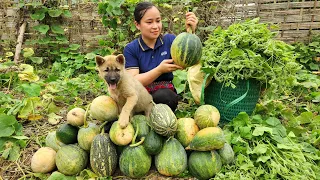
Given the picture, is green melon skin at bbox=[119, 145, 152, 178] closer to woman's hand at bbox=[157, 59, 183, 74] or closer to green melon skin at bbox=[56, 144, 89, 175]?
green melon skin at bbox=[56, 144, 89, 175]

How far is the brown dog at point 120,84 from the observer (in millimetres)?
2947

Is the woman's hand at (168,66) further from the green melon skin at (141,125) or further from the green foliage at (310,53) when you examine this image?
the green foliage at (310,53)

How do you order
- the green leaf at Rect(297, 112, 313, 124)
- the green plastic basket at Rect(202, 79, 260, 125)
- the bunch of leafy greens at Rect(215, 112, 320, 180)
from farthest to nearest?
the green leaf at Rect(297, 112, 313, 124) → the green plastic basket at Rect(202, 79, 260, 125) → the bunch of leafy greens at Rect(215, 112, 320, 180)

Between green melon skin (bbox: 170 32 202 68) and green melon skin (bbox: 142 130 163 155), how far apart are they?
91 centimetres

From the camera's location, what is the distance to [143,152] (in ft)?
8.87

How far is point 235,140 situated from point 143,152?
106 cm

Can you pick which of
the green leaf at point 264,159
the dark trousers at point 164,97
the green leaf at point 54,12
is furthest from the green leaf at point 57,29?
the green leaf at point 264,159

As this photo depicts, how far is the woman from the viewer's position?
12.0ft

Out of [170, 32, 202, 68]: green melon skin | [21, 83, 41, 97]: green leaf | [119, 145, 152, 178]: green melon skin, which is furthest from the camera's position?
[21, 83, 41, 97]: green leaf

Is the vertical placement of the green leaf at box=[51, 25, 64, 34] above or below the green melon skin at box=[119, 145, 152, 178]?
above

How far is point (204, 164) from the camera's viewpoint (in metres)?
2.63

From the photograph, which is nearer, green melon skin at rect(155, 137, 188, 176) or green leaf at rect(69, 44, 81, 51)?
green melon skin at rect(155, 137, 188, 176)

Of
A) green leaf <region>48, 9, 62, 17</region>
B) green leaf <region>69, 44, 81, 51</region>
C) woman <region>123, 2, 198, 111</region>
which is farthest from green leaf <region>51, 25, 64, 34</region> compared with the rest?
woman <region>123, 2, 198, 111</region>

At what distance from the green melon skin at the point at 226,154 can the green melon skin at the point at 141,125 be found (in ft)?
2.63
